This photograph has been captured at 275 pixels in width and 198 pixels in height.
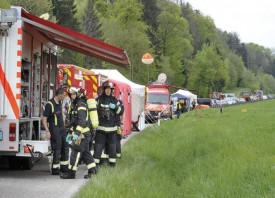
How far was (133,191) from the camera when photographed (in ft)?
25.7

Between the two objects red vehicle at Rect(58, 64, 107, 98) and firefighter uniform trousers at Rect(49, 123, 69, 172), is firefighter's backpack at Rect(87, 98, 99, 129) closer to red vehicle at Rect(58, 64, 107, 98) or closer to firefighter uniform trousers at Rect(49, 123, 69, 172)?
firefighter uniform trousers at Rect(49, 123, 69, 172)

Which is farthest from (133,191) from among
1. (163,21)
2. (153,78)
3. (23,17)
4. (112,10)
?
(163,21)

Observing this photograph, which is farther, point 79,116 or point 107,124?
point 107,124

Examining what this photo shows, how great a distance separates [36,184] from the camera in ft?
30.9

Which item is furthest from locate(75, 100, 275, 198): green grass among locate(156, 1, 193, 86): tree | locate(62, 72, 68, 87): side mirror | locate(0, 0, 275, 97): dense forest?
locate(156, 1, 193, 86): tree

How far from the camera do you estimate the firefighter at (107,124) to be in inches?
418

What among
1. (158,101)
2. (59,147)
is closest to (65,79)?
(59,147)

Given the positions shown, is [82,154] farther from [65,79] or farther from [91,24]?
[91,24]

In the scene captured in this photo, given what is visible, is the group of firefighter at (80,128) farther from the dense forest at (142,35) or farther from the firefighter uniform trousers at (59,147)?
the dense forest at (142,35)

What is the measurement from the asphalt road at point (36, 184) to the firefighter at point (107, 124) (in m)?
0.71

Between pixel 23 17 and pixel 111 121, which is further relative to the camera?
pixel 111 121

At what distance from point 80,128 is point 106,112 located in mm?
978

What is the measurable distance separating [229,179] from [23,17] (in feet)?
14.7

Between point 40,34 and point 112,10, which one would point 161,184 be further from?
point 112,10
